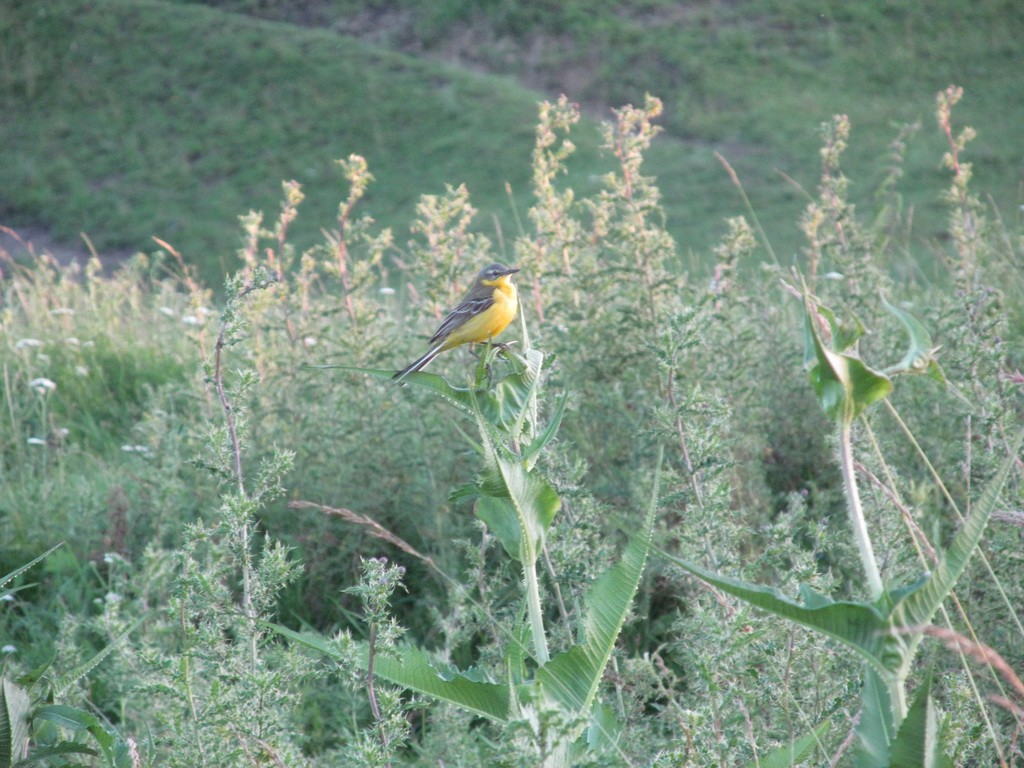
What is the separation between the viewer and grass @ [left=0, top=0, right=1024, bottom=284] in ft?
59.4

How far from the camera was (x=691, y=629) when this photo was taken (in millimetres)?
2256

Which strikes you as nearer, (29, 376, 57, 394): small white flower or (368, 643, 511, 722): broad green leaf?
(368, 643, 511, 722): broad green leaf

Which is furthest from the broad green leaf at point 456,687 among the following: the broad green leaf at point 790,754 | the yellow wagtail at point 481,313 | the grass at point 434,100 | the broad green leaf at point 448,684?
the grass at point 434,100

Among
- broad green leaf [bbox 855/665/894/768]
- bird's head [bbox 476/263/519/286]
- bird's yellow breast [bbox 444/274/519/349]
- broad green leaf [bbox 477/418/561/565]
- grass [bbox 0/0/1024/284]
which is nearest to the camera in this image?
broad green leaf [bbox 855/665/894/768]

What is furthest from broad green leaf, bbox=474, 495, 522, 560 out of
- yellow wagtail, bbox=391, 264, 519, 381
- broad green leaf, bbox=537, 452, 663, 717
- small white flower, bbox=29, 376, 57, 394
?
small white flower, bbox=29, 376, 57, 394

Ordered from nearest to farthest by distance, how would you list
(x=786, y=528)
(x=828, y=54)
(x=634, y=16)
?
(x=786, y=528) < (x=828, y=54) < (x=634, y=16)

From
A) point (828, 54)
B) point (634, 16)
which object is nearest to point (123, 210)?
point (634, 16)

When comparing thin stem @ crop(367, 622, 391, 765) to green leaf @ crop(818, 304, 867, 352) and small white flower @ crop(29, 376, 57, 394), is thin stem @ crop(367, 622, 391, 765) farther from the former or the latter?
small white flower @ crop(29, 376, 57, 394)

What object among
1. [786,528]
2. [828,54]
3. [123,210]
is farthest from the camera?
[828,54]

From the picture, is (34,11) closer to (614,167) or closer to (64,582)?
(614,167)

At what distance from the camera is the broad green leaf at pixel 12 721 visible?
2.02 meters

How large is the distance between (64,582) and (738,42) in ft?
67.1

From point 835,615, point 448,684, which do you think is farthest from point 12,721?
point 835,615

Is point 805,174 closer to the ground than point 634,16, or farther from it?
closer to the ground
